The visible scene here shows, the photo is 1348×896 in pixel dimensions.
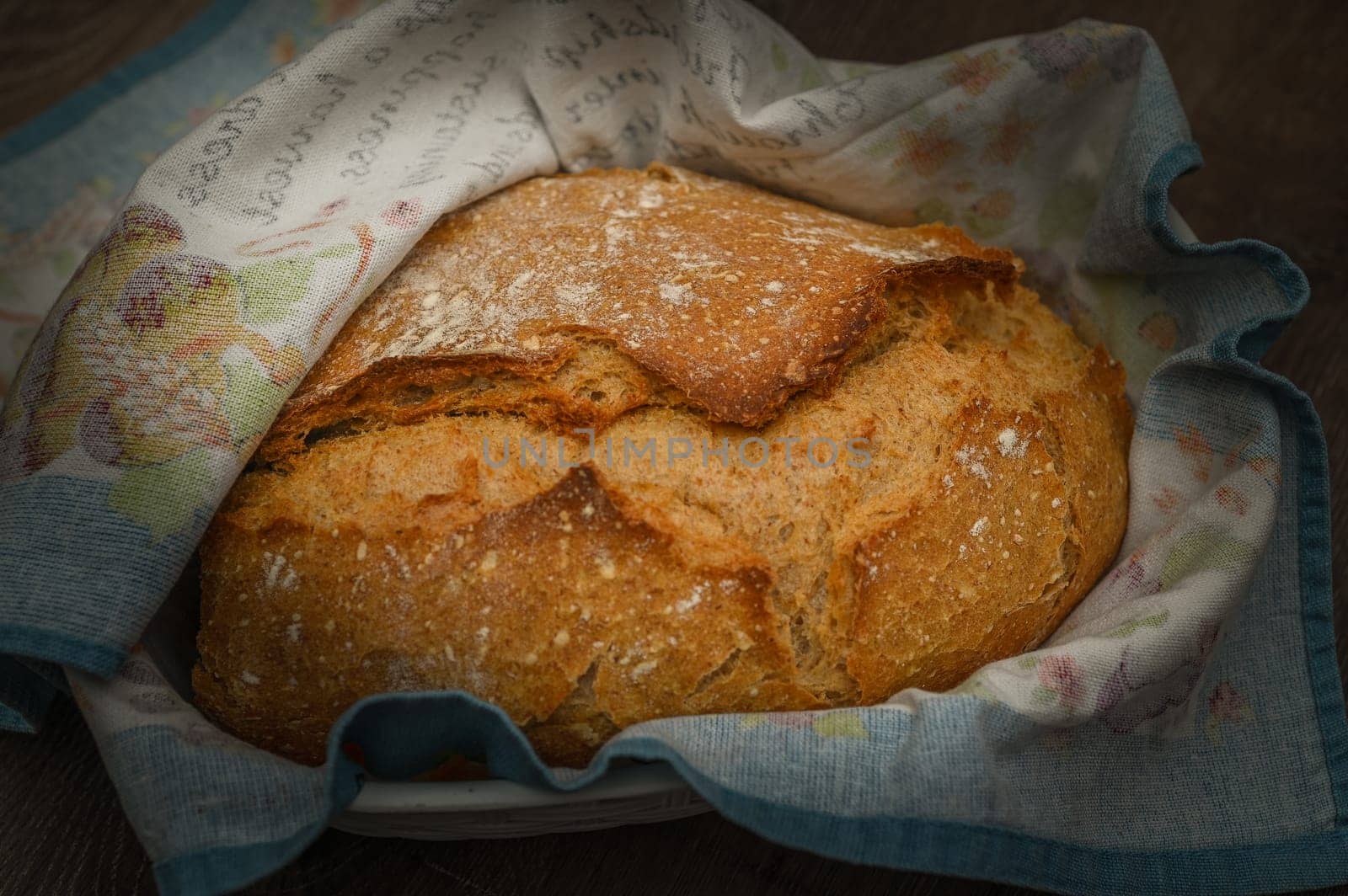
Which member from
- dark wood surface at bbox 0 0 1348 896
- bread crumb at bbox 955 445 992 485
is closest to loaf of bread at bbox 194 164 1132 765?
bread crumb at bbox 955 445 992 485

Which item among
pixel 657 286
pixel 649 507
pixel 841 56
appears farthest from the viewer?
pixel 841 56

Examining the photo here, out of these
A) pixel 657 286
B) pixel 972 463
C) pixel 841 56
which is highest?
pixel 841 56

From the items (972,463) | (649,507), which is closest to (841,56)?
(972,463)

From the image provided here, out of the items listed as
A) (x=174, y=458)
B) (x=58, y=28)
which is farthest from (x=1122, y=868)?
(x=58, y=28)

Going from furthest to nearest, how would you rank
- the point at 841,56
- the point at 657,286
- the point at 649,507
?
the point at 841,56
the point at 657,286
the point at 649,507

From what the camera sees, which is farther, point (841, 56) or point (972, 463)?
point (841, 56)

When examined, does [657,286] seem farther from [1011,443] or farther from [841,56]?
[841,56]

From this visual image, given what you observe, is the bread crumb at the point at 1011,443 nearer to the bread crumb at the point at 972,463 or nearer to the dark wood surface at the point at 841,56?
the bread crumb at the point at 972,463

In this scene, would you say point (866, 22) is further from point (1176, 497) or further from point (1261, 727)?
point (1261, 727)
